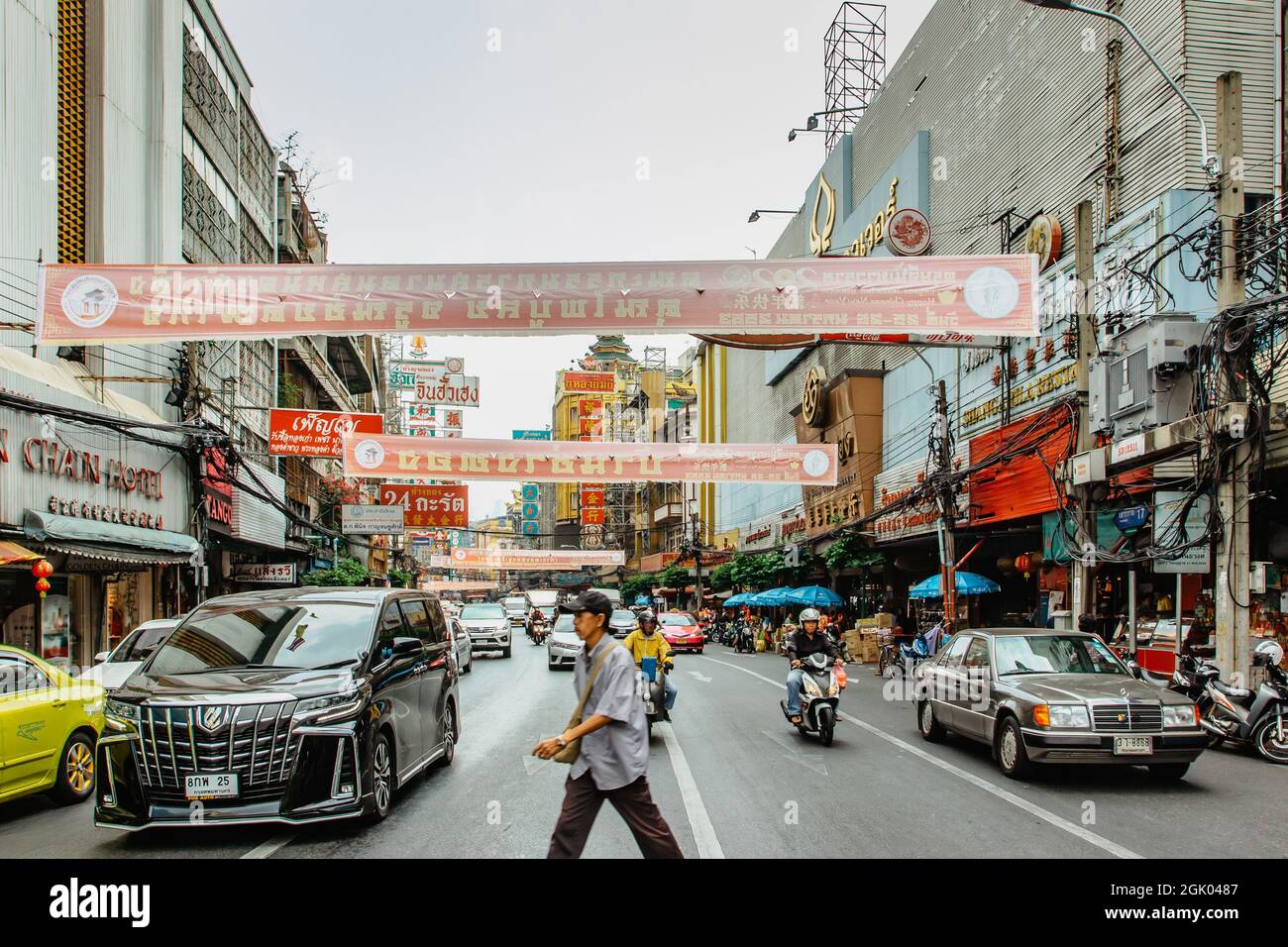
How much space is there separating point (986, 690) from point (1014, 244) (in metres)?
18.1

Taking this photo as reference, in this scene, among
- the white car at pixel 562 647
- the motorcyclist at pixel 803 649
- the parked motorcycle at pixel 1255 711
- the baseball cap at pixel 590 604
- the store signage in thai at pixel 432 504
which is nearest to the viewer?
the baseball cap at pixel 590 604

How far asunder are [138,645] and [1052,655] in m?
11.9

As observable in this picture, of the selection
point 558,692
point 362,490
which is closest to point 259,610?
point 558,692

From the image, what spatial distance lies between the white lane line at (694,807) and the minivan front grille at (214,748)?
122 inches

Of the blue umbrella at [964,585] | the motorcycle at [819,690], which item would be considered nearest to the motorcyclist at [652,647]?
the motorcycle at [819,690]

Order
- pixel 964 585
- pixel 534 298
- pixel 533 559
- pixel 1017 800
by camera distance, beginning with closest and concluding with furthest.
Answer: pixel 1017 800, pixel 534 298, pixel 964 585, pixel 533 559

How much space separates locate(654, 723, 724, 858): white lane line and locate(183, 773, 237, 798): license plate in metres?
3.40

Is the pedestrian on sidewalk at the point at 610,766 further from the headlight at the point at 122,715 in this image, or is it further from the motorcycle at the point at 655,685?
the motorcycle at the point at 655,685

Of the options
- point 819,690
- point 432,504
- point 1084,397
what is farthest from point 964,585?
point 432,504

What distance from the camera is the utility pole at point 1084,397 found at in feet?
52.5

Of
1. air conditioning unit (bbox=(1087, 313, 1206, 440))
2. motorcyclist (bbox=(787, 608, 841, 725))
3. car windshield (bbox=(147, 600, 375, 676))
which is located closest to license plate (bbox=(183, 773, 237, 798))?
car windshield (bbox=(147, 600, 375, 676))

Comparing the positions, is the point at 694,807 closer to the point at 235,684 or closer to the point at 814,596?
the point at 235,684

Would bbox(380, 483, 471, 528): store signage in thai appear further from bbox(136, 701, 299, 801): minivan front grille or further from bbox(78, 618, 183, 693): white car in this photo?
bbox(136, 701, 299, 801): minivan front grille

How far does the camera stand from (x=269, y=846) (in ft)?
23.8
